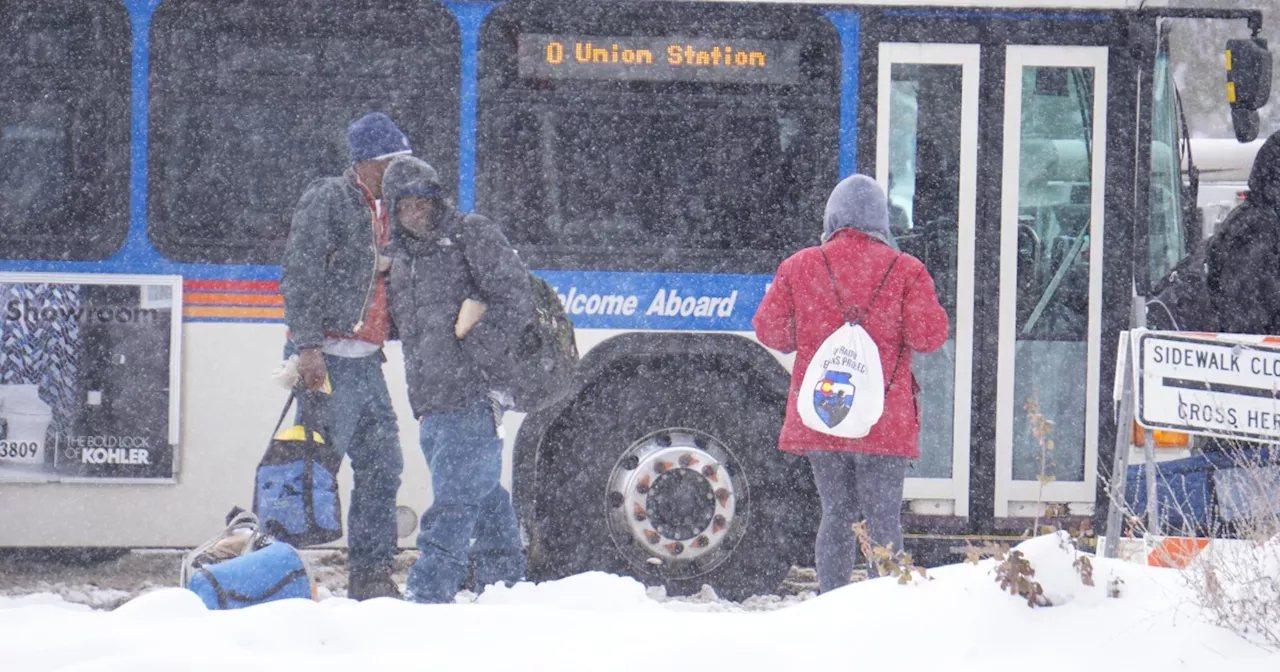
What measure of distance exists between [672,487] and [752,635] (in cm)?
271

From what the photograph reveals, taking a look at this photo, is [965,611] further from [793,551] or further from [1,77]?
[1,77]

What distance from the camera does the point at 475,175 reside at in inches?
271

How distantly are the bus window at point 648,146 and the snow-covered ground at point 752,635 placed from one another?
2.64 metres

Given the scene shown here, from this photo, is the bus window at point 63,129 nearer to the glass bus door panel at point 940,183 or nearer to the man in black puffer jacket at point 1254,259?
the glass bus door panel at point 940,183

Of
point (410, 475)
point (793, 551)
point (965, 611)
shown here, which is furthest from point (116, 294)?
point (965, 611)

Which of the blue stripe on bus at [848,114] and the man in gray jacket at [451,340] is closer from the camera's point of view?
the man in gray jacket at [451,340]

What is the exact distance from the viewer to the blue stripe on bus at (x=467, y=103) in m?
6.88

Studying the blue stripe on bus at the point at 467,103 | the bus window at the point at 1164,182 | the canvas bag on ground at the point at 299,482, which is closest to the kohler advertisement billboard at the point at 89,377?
the canvas bag on ground at the point at 299,482

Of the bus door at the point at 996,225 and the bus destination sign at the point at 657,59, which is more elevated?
the bus destination sign at the point at 657,59

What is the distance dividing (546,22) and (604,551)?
2363 millimetres

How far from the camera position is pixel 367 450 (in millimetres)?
6203

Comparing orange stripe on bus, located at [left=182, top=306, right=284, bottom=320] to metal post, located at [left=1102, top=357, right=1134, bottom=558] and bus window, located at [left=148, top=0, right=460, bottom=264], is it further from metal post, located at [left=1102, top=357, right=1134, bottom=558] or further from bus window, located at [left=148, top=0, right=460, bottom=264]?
metal post, located at [left=1102, top=357, right=1134, bottom=558]

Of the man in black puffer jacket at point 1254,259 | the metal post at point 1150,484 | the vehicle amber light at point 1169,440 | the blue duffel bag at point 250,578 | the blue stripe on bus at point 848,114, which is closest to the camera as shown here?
the blue duffel bag at point 250,578

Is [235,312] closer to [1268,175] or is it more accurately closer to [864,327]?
[864,327]
